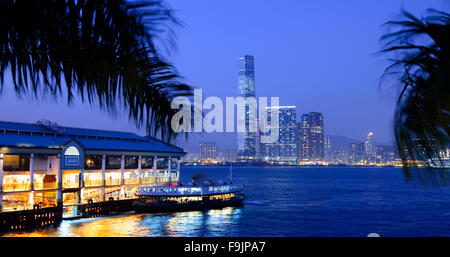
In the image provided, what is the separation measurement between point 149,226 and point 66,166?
13.7 metres

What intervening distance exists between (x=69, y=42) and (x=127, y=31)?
0.45m

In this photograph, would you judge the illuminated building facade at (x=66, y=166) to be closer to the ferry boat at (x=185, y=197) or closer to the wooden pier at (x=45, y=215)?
the wooden pier at (x=45, y=215)

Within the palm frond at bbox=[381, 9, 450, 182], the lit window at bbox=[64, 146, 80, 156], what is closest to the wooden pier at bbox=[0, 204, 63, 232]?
the lit window at bbox=[64, 146, 80, 156]

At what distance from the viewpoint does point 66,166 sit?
52.3 m

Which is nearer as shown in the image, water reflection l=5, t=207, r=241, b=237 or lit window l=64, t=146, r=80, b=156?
water reflection l=5, t=207, r=241, b=237

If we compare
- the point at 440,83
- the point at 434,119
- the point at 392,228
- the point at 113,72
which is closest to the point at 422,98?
the point at 434,119

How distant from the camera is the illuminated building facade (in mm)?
48031

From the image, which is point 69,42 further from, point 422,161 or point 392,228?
point 392,228

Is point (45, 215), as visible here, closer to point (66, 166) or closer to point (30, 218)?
point (30, 218)

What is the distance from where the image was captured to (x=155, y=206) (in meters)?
61.7

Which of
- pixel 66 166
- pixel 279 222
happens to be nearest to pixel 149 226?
pixel 66 166

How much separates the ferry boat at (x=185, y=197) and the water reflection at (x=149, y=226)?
1.40 metres

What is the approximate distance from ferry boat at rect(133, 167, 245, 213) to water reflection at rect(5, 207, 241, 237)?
1.40m

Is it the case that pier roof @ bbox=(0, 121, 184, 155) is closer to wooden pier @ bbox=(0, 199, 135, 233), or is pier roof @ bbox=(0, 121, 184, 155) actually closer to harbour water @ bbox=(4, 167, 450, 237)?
wooden pier @ bbox=(0, 199, 135, 233)
